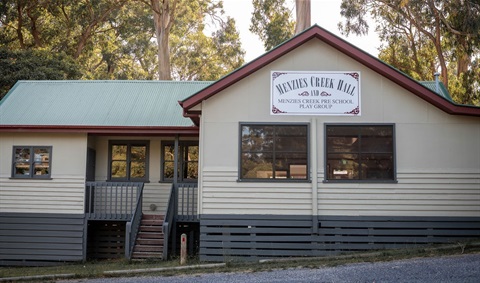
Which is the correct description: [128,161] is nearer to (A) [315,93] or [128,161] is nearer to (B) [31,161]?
(B) [31,161]

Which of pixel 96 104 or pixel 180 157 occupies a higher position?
pixel 96 104

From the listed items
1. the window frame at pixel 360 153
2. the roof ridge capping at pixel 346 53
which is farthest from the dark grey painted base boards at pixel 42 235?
the window frame at pixel 360 153

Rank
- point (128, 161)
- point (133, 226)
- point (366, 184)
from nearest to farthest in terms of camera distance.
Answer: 1. point (366, 184)
2. point (133, 226)
3. point (128, 161)

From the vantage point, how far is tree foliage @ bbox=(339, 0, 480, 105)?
28.8m

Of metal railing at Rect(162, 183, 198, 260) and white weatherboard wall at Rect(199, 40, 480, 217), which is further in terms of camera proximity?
Answer: metal railing at Rect(162, 183, 198, 260)

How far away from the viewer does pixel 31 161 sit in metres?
18.2

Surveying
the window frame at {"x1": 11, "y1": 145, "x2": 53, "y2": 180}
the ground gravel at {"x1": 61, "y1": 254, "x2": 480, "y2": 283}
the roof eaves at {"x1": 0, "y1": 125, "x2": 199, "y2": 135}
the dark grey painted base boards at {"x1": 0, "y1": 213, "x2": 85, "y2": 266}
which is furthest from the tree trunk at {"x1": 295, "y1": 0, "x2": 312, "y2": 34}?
the ground gravel at {"x1": 61, "y1": 254, "x2": 480, "y2": 283}

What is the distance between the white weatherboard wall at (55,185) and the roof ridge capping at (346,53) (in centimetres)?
468

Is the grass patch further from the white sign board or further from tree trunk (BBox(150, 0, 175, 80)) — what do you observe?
tree trunk (BBox(150, 0, 175, 80))

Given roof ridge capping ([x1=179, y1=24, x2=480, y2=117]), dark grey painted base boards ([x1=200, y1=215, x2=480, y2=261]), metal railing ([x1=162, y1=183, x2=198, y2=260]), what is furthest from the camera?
metal railing ([x1=162, y1=183, x2=198, y2=260])

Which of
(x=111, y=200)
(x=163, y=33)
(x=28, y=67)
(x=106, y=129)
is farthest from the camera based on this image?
(x=163, y=33)

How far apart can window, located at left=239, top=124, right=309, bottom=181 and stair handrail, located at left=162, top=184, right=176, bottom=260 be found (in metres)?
2.68

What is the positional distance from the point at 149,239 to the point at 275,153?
4590mm

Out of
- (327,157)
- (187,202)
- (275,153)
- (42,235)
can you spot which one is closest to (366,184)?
(327,157)
